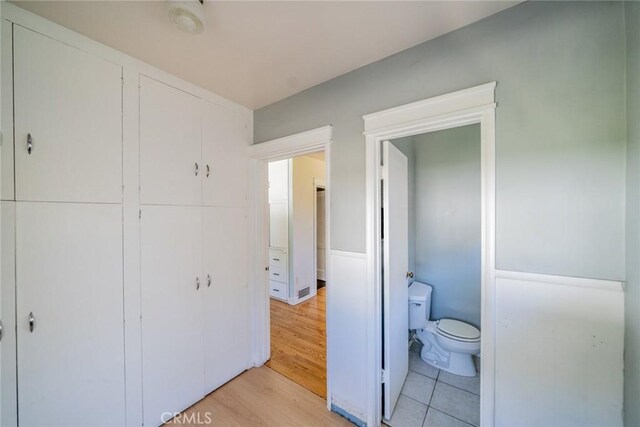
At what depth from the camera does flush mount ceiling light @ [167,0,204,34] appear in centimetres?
102

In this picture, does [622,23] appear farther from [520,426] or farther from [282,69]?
[520,426]

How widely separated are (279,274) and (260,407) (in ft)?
7.05

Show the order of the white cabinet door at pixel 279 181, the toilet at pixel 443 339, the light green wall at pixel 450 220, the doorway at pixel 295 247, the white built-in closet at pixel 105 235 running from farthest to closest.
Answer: the white cabinet door at pixel 279 181 → the doorway at pixel 295 247 → the light green wall at pixel 450 220 → the toilet at pixel 443 339 → the white built-in closet at pixel 105 235

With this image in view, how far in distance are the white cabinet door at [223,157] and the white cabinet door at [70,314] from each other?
65 cm

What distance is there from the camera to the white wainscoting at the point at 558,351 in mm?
930

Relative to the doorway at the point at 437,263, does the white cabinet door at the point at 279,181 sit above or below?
above

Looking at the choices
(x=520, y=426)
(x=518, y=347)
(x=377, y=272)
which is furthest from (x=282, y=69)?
(x=520, y=426)

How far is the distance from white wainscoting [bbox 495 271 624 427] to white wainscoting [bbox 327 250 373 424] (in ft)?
2.43

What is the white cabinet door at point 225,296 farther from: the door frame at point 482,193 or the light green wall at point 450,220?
the light green wall at point 450,220

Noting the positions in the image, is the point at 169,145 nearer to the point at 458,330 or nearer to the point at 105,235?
the point at 105,235

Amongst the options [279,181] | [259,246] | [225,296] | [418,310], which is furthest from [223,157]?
[418,310]

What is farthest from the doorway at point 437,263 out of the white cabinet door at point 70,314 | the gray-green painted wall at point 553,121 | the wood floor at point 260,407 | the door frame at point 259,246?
the white cabinet door at point 70,314

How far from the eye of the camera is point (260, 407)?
1724 mm

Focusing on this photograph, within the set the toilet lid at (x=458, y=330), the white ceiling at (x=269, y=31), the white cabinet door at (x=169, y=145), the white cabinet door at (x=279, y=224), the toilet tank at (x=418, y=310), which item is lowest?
the toilet lid at (x=458, y=330)
